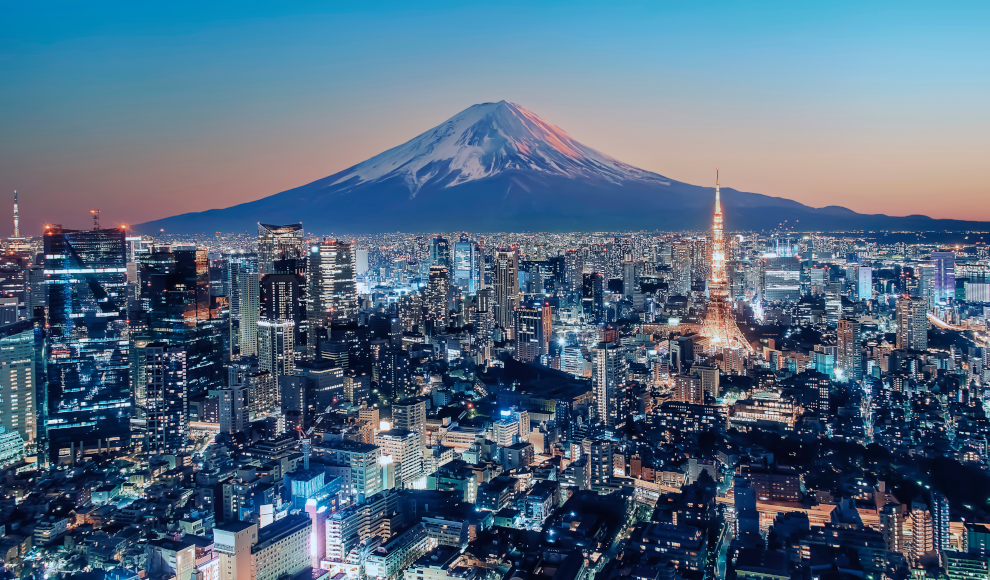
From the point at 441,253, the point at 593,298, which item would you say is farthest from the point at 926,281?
the point at 441,253

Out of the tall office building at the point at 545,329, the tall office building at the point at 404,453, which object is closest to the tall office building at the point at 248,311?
the tall office building at the point at 545,329

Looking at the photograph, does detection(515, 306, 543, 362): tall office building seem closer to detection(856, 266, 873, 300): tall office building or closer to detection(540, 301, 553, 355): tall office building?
detection(540, 301, 553, 355): tall office building

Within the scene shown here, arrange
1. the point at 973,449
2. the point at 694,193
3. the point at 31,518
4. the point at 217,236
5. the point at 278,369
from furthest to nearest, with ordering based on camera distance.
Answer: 1. the point at 694,193
2. the point at 217,236
3. the point at 278,369
4. the point at 973,449
5. the point at 31,518

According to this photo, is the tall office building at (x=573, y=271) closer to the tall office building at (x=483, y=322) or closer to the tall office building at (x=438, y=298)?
the tall office building at (x=483, y=322)

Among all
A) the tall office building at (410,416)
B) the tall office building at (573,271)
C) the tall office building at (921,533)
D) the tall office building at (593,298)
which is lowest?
the tall office building at (921,533)

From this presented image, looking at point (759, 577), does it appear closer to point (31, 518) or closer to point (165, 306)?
point (31, 518)

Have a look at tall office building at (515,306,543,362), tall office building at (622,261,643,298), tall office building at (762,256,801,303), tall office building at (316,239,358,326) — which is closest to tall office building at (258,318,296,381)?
tall office building at (316,239,358,326)

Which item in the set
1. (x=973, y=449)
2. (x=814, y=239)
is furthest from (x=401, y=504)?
(x=814, y=239)
